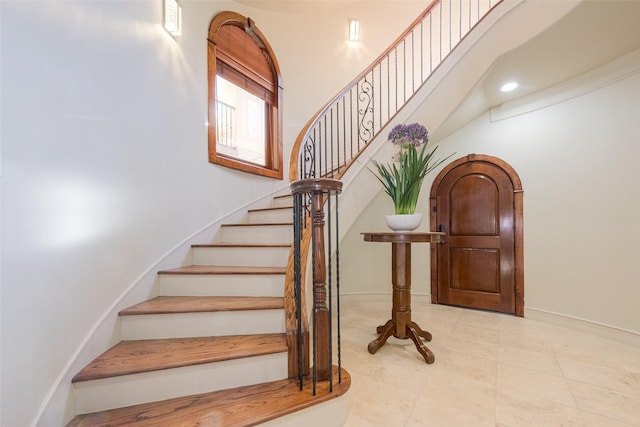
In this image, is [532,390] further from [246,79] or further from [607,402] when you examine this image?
[246,79]

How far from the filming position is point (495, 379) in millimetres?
1728

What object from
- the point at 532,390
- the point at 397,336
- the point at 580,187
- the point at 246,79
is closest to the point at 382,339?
the point at 397,336

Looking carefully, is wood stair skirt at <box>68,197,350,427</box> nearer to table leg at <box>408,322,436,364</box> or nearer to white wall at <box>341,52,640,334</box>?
table leg at <box>408,322,436,364</box>

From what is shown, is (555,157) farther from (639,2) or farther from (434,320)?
(434,320)

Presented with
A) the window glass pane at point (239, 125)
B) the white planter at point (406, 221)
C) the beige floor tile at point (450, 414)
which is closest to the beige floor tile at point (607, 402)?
the beige floor tile at point (450, 414)

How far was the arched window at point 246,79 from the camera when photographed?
289 cm

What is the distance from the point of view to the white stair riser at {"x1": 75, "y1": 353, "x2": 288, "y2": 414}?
49.4 inches

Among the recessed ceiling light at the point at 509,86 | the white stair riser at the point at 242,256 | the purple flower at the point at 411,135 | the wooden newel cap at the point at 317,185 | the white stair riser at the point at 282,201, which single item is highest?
the recessed ceiling light at the point at 509,86

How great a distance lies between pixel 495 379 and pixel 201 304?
1.84 meters

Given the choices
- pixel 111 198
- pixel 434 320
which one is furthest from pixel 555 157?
pixel 111 198

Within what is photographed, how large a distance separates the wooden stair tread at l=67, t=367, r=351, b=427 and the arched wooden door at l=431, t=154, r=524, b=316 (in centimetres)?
249

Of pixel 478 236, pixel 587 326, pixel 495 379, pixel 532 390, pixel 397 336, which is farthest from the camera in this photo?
pixel 478 236

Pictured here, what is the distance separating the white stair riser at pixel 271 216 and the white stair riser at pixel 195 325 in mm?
1311

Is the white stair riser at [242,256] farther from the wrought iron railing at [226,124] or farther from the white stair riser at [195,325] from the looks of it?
the wrought iron railing at [226,124]
